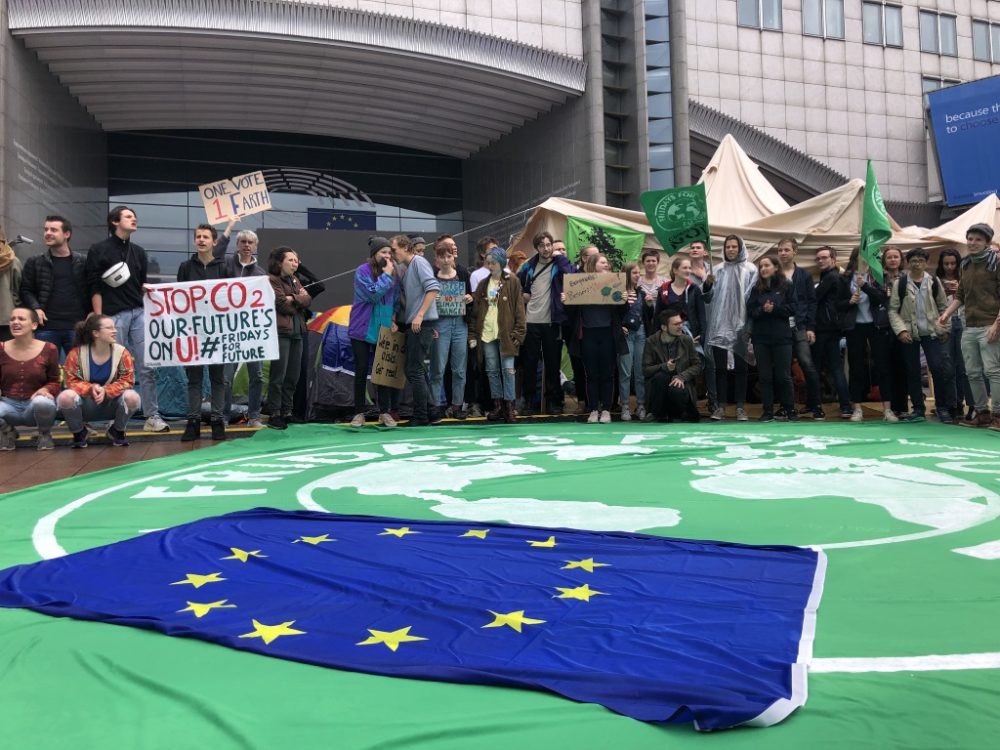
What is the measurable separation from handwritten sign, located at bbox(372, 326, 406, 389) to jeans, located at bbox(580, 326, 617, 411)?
2036 mm

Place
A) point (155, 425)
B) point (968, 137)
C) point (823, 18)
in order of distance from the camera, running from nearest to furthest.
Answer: point (155, 425), point (823, 18), point (968, 137)

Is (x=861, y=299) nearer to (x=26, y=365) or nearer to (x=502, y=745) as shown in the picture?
(x=26, y=365)

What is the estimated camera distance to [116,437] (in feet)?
Result: 27.0

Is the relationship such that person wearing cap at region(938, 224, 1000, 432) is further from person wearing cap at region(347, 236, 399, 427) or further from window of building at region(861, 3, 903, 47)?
window of building at region(861, 3, 903, 47)

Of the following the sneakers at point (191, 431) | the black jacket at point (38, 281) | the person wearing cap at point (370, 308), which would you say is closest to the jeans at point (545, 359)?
the person wearing cap at point (370, 308)

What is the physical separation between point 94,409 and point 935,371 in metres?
8.31

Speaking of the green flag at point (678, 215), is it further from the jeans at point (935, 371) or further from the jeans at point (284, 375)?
the jeans at point (284, 375)

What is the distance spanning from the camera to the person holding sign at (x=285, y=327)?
9.12 meters

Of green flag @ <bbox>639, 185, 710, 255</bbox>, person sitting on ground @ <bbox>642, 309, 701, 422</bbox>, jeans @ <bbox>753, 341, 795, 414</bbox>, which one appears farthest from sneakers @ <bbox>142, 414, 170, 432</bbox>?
jeans @ <bbox>753, 341, 795, 414</bbox>

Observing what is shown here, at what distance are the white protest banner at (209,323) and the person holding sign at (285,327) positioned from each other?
212 mm

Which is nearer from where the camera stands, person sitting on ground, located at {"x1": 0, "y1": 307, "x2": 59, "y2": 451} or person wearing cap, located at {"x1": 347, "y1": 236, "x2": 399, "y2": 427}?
person sitting on ground, located at {"x1": 0, "y1": 307, "x2": 59, "y2": 451}

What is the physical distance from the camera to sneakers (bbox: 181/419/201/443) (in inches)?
334

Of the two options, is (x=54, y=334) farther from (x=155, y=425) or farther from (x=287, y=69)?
(x=287, y=69)

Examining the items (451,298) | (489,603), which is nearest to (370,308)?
(451,298)
